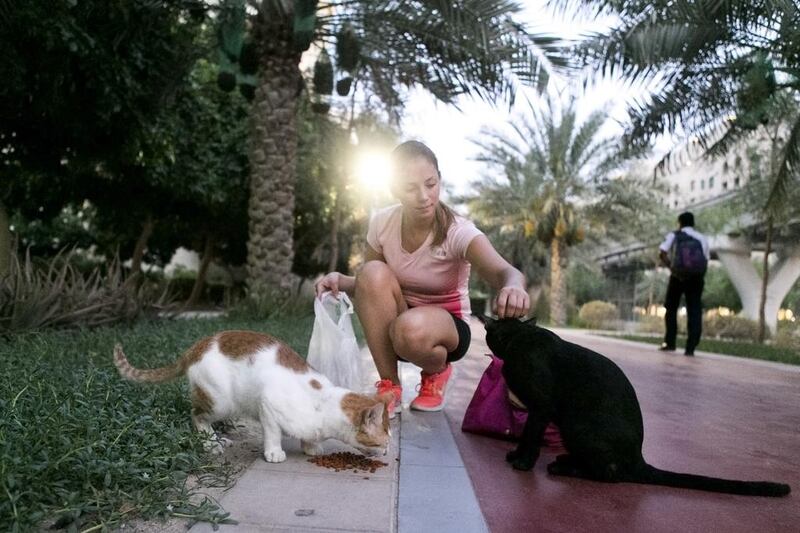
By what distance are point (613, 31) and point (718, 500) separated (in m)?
10.1

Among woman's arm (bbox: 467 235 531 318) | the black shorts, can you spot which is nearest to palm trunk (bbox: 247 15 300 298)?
the black shorts

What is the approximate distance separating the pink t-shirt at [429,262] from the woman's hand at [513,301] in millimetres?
683

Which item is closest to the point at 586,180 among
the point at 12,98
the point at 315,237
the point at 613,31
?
the point at 315,237

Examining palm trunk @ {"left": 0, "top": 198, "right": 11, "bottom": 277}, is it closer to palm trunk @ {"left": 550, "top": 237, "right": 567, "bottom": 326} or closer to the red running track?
the red running track

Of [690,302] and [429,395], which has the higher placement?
[690,302]

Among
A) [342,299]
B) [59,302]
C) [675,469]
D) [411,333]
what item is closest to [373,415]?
[411,333]

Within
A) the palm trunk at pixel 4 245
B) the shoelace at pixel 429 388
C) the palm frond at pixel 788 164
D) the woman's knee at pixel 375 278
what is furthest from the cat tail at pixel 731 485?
the palm frond at pixel 788 164

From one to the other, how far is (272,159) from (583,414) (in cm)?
789

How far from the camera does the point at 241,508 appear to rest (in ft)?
6.77

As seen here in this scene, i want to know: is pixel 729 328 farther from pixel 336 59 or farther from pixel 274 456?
A: pixel 274 456

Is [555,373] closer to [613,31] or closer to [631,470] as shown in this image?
[631,470]

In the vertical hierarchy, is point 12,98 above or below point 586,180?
below

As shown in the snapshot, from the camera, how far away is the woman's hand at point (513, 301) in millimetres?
2779

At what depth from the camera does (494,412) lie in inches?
134
